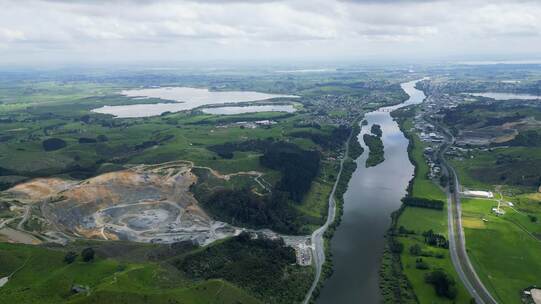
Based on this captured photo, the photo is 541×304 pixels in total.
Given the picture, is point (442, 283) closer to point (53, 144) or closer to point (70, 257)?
point (70, 257)

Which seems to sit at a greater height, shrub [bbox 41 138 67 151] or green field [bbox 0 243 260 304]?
shrub [bbox 41 138 67 151]

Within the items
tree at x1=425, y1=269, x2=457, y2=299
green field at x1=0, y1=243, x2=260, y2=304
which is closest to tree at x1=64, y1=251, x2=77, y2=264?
green field at x1=0, y1=243, x2=260, y2=304

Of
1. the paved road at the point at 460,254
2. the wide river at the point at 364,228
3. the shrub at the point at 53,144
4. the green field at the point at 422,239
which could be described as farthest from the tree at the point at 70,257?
the shrub at the point at 53,144

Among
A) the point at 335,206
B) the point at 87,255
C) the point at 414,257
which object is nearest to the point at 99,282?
the point at 87,255

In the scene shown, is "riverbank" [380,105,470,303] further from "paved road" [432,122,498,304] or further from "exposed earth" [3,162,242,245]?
"exposed earth" [3,162,242,245]

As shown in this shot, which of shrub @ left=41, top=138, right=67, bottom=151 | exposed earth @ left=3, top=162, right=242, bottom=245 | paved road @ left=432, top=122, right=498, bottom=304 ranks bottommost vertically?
paved road @ left=432, top=122, right=498, bottom=304

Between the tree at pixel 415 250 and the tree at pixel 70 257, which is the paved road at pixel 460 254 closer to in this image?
the tree at pixel 415 250
